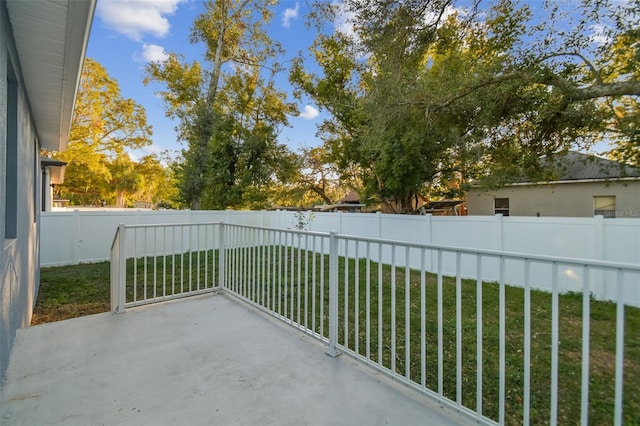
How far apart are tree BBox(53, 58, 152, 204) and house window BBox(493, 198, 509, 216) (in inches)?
684

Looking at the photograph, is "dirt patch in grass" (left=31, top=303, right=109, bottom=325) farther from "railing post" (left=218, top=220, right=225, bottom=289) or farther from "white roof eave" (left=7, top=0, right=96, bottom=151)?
"white roof eave" (left=7, top=0, right=96, bottom=151)

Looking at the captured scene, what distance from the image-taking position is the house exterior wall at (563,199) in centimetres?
1051

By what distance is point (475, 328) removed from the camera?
11.4 feet

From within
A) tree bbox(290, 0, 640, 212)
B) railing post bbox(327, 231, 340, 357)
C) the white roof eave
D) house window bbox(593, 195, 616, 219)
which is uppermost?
tree bbox(290, 0, 640, 212)

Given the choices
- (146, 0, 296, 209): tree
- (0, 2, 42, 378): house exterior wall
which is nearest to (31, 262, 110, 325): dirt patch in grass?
(0, 2, 42, 378): house exterior wall

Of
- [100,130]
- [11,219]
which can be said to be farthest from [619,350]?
[100,130]

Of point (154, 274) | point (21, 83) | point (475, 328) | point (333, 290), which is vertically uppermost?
point (21, 83)

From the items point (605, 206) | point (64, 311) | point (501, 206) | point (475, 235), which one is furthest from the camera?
point (501, 206)

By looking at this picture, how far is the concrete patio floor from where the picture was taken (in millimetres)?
1783

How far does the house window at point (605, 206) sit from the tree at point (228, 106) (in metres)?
12.1

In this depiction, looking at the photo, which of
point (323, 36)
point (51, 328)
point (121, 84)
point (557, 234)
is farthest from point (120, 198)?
point (557, 234)

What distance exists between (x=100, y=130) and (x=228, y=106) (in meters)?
6.45

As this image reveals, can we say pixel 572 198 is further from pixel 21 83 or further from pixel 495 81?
pixel 21 83

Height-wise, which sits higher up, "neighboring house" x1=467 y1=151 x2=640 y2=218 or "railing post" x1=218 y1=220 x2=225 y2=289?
"neighboring house" x1=467 y1=151 x2=640 y2=218
